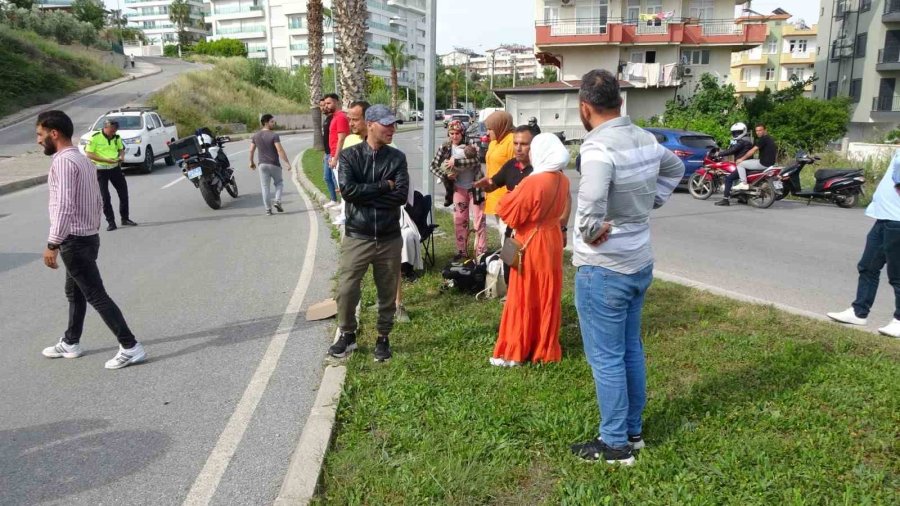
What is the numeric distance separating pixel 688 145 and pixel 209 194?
12262 millimetres

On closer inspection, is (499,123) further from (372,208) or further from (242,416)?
(242,416)

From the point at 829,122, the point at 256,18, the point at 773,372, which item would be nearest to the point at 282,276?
the point at 773,372

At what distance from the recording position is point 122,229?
1094 centimetres

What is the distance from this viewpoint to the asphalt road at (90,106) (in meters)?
25.7

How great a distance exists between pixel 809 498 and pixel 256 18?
11465 centimetres

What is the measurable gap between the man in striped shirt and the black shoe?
1931mm

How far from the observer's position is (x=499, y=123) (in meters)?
6.87

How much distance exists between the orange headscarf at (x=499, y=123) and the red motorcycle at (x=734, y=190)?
9289 millimetres

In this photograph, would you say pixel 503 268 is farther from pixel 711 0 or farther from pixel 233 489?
pixel 711 0

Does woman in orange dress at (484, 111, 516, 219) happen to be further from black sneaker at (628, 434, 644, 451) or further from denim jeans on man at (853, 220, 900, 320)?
black sneaker at (628, 434, 644, 451)

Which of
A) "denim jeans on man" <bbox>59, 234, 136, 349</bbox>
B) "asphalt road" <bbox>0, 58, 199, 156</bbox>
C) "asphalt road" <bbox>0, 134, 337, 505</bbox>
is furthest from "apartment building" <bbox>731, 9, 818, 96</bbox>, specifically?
"denim jeans on man" <bbox>59, 234, 136, 349</bbox>

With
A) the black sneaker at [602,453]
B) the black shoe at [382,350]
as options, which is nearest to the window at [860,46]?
the black shoe at [382,350]

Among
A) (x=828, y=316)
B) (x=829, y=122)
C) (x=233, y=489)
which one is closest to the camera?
(x=233, y=489)

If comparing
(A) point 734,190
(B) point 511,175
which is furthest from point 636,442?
(A) point 734,190
